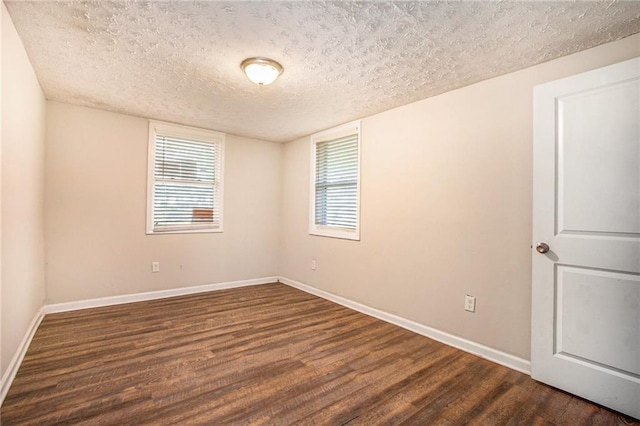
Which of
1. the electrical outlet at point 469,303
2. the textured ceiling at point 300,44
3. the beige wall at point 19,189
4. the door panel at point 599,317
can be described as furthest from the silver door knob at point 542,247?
the beige wall at point 19,189

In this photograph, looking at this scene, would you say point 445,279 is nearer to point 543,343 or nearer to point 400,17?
point 543,343

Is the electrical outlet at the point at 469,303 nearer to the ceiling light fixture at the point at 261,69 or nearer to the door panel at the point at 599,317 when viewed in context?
the door panel at the point at 599,317

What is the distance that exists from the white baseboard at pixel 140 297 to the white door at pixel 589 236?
3609mm

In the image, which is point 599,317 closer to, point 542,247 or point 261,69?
Answer: point 542,247

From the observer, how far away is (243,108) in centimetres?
329

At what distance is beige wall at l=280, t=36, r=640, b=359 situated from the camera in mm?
2248

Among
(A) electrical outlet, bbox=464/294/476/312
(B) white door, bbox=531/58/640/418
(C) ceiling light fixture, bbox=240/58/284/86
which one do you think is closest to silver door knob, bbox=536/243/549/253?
(B) white door, bbox=531/58/640/418

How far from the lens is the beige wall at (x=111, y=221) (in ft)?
10.6

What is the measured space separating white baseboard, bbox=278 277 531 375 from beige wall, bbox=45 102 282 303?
5.88ft

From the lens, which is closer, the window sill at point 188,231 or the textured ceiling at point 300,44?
the textured ceiling at point 300,44

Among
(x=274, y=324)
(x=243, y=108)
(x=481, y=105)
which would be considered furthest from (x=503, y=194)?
(x=243, y=108)

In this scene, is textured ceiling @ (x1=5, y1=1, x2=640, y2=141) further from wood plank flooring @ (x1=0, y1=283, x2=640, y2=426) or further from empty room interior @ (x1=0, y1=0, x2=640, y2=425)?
wood plank flooring @ (x1=0, y1=283, x2=640, y2=426)

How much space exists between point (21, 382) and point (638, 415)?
369 cm

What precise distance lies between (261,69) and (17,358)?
267 centimetres
